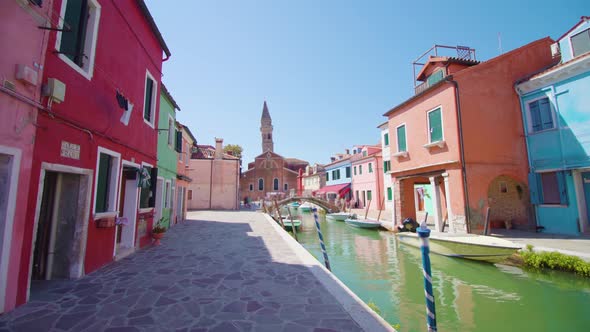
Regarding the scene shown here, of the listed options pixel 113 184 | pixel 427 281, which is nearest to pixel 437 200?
pixel 427 281

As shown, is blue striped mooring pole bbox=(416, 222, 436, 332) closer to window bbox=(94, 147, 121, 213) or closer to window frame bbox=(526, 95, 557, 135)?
window bbox=(94, 147, 121, 213)

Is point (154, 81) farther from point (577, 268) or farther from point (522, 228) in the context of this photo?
point (522, 228)

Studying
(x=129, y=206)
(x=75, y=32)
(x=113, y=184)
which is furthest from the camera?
(x=129, y=206)

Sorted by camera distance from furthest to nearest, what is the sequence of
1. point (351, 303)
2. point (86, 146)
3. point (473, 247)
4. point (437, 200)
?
point (437, 200) → point (473, 247) → point (86, 146) → point (351, 303)

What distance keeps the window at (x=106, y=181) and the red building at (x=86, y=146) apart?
2 cm

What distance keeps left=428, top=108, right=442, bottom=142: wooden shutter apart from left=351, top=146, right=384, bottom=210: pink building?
13.0 meters

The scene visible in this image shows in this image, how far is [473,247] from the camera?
938 cm

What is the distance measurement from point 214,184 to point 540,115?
25644mm

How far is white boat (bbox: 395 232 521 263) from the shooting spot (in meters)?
8.61

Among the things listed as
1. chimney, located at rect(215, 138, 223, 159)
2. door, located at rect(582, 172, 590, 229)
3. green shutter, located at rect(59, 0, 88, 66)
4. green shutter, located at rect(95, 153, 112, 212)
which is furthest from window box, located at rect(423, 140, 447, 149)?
chimney, located at rect(215, 138, 223, 159)

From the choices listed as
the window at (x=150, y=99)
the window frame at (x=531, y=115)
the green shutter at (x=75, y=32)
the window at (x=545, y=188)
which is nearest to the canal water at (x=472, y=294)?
the window at (x=545, y=188)

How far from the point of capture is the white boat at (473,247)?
8.61 m

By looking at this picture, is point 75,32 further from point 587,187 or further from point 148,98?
point 587,187

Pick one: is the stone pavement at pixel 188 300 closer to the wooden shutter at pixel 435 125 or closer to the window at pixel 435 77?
the wooden shutter at pixel 435 125
